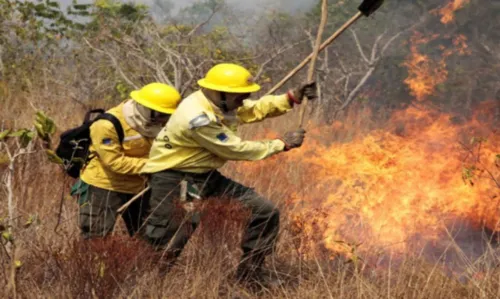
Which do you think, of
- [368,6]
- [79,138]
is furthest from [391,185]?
[79,138]

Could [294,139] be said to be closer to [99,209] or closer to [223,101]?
[223,101]

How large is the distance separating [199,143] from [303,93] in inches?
37.6

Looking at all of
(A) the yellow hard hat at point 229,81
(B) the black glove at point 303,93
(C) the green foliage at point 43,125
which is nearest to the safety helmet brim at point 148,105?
(A) the yellow hard hat at point 229,81

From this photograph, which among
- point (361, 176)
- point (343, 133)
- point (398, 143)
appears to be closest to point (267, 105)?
point (361, 176)

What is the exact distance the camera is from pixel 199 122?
369 cm

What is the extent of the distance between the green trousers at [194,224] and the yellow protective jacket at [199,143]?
9 cm

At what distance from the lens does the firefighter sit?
397 centimetres

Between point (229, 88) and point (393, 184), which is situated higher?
point (229, 88)

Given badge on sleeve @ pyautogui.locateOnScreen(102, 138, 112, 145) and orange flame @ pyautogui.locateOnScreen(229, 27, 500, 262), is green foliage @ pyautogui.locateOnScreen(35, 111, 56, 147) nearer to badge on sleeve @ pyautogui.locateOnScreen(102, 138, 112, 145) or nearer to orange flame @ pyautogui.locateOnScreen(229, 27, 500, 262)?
badge on sleeve @ pyautogui.locateOnScreen(102, 138, 112, 145)

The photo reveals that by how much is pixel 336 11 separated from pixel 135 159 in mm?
13504

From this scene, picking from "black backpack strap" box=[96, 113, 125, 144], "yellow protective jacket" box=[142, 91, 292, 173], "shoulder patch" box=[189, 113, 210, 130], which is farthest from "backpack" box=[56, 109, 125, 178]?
"shoulder patch" box=[189, 113, 210, 130]

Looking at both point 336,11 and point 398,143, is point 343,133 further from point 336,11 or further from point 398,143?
point 336,11

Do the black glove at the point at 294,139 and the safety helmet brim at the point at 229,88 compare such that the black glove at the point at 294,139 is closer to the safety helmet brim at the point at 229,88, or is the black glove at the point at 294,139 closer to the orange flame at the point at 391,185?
the safety helmet brim at the point at 229,88

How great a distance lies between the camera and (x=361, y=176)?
5.93 meters
